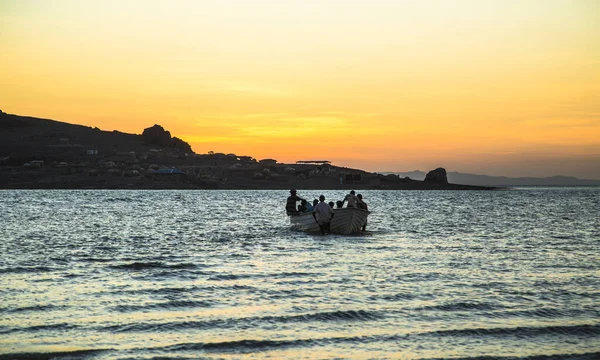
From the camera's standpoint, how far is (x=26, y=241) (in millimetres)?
36031

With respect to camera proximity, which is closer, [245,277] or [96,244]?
[245,277]

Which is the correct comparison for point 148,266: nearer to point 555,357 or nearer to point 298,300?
point 298,300

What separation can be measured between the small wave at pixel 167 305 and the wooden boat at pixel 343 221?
72.9 feet

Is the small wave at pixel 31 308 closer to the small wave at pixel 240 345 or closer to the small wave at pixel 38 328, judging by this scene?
the small wave at pixel 38 328

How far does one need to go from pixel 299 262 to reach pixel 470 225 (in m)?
29.5

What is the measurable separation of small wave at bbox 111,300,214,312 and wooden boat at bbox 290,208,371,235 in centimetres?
2223

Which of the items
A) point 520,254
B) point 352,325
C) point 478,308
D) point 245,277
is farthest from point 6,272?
point 520,254

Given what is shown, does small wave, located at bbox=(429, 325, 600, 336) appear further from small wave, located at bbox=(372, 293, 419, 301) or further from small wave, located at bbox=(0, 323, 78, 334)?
small wave, located at bbox=(0, 323, 78, 334)

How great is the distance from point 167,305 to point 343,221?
23223 mm

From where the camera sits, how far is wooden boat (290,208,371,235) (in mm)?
40000

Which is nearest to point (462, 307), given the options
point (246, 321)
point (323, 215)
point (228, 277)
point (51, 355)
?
point (246, 321)

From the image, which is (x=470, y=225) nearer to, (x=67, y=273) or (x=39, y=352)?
(x=67, y=273)

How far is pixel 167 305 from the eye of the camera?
1797cm

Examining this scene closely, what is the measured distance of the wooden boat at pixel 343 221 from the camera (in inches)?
1575
